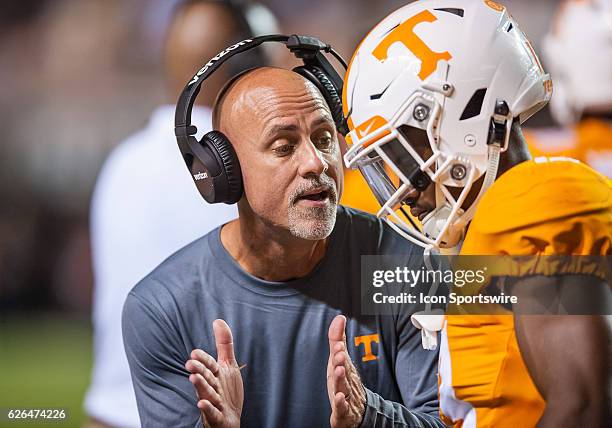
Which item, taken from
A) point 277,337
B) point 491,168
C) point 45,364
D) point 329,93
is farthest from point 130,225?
point 491,168

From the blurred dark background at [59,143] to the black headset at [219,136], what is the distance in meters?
0.40

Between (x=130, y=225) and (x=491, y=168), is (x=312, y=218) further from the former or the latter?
(x=130, y=225)

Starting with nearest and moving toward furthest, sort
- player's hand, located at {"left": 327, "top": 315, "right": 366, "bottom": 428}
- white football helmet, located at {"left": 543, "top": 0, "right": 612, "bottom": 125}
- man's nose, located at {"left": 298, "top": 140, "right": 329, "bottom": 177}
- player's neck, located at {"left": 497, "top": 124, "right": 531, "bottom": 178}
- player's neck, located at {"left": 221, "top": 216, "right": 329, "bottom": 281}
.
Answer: player's neck, located at {"left": 497, "top": 124, "right": 531, "bottom": 178} → player's hand, located at {"left": 327, "top": 315, "right": 366, "bottom": 428} → man's nose, located at {"left": 298, "top": 140, "right": 329, "bottom": 177} → player's neck, located at {"left": 221, "top": 216, "right": 329, "bottom": 281} → white football helmet, located at {"left": 543, "top": 0, "right": 612, "bottom": 125}

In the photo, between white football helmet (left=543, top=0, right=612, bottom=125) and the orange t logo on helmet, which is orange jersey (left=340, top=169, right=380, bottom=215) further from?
the orange t logo on helmet

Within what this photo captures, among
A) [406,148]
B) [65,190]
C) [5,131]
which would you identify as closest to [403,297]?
[406,148]

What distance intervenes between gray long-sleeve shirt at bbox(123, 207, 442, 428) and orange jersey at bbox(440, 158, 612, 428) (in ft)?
1.40

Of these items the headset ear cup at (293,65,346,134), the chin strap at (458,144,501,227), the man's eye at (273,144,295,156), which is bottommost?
the chin strap at (458,144,501,227)

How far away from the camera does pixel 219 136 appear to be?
2.14 metres

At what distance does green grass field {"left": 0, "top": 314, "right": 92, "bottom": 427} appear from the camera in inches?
99.5

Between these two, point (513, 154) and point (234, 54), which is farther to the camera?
point (234, 54)

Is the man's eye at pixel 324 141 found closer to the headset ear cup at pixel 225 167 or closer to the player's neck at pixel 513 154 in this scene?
the headset ear cup at pixel 225 167

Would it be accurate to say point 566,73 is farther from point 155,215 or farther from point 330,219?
point 155,215

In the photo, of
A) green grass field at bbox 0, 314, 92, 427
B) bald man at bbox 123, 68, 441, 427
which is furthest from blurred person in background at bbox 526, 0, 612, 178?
green grass field at bbox 0, 314, 92, 427

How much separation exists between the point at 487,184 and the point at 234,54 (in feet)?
2.48
